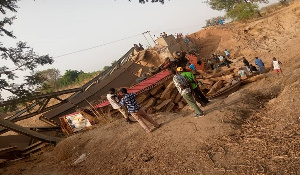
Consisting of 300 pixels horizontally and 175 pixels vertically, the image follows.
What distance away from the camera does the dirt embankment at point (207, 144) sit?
4262mm

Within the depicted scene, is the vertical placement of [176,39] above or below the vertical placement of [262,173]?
above

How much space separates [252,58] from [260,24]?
6.04 metres

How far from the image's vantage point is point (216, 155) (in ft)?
15.6

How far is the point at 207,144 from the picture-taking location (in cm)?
527

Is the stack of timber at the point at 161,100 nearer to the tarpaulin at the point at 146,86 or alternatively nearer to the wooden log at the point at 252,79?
the tarpaulin at the point at 146,86

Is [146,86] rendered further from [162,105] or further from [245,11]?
[245,11]

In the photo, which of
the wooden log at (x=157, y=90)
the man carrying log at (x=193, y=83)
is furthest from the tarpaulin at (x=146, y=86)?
the man carrying log at (x=193, y=83)

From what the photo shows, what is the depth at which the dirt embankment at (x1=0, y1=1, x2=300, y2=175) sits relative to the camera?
14.0ft

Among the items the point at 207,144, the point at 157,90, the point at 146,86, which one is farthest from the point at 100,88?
the point at 207,144

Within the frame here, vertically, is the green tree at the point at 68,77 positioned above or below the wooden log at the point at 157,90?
above

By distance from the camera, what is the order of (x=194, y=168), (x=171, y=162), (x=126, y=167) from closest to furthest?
(x=194, y=168) → (x=171, y=162) → (x=126, y=167)

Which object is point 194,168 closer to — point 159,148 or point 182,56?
point 159,148

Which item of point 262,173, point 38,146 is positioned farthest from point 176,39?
point 262,173

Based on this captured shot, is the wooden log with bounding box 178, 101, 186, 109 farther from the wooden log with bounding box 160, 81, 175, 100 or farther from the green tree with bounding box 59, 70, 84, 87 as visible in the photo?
the green tree with bounding box 59, 70, 84, 87
